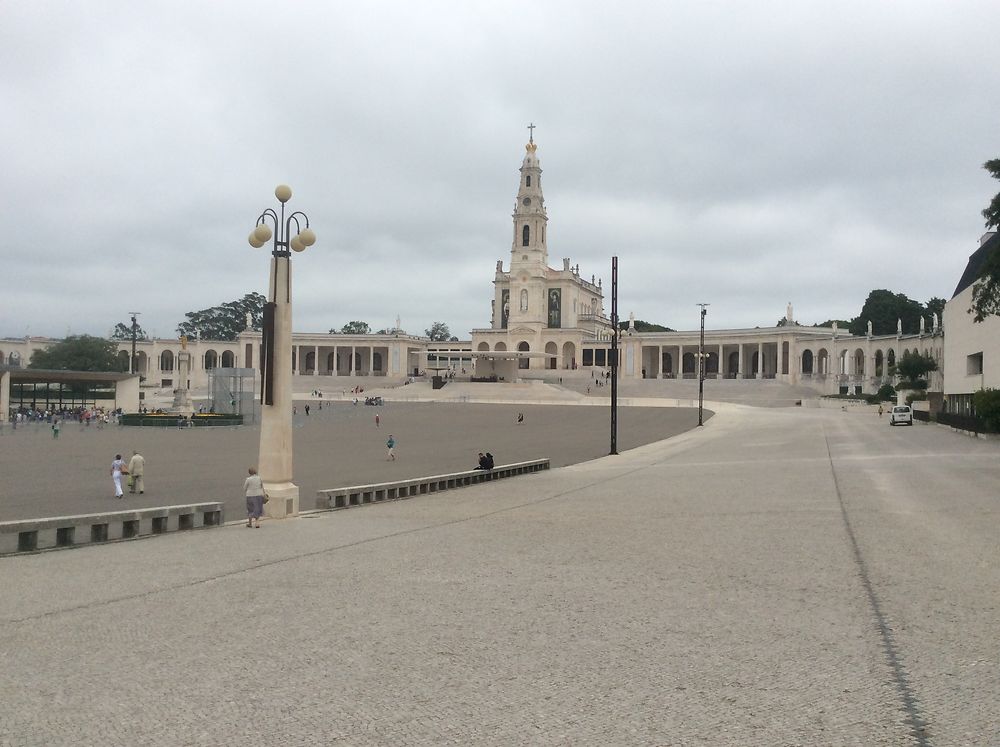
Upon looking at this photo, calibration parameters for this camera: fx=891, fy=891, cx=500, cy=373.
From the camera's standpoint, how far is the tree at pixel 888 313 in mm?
113062

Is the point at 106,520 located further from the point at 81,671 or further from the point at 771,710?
the point at 771,710

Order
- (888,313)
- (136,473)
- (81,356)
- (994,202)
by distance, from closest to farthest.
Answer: (136,473) < (994,202) < (81,356) < (888,313)

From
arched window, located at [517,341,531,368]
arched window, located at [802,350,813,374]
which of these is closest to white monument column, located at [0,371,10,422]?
arched window, located at [517,341,531,368]

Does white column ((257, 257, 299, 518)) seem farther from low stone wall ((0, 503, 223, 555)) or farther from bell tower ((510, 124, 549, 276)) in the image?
bell tower ((510, 124, 549, 276))

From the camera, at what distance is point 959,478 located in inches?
845

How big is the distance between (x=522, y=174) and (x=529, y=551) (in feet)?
397

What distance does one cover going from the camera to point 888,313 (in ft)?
375

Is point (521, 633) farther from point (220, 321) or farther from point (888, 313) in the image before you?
point (220, 321)

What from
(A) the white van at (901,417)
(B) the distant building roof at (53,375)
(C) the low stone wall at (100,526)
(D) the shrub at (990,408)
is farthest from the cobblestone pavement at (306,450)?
(D) the shrub at (990,408)

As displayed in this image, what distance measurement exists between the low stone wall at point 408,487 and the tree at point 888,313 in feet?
318

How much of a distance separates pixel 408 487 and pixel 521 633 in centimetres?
1416

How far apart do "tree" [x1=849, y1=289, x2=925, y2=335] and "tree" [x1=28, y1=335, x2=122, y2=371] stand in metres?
93.7

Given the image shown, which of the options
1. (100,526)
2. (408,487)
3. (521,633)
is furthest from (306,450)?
(521,633)

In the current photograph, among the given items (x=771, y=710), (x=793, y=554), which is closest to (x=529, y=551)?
(x=793, y=554)
